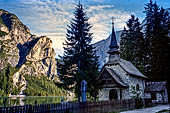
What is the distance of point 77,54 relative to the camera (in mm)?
24094

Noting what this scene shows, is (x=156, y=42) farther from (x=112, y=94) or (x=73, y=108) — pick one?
(x=73, y=108)

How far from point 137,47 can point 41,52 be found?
160 metres

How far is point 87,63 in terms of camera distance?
24219 millimetres

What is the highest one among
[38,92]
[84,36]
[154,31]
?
[154,31]

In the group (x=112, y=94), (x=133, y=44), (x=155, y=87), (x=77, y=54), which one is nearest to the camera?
(x=77, y=54)

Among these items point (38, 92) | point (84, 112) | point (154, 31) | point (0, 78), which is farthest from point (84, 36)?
point (38, 92)

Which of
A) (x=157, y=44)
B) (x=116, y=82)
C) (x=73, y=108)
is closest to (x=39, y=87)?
(x=157, y=44)

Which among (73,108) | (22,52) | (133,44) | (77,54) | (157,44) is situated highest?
(22,52)

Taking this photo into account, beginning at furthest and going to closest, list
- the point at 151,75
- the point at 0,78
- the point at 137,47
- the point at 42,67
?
the point at 42,67, the point at 0,78, the point at 137,47, the point at 151,75

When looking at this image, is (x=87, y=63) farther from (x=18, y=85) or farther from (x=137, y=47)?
(x=18, y=85)

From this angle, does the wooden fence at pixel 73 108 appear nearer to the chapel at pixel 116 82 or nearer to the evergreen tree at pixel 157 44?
the chapel at pixel 116 82

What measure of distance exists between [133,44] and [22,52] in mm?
154467

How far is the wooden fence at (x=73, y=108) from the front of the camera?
10.2m

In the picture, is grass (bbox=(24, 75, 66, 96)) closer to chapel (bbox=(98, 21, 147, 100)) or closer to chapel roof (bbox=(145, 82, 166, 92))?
chapel roof (bbox=(145, 82, 166, 92))
